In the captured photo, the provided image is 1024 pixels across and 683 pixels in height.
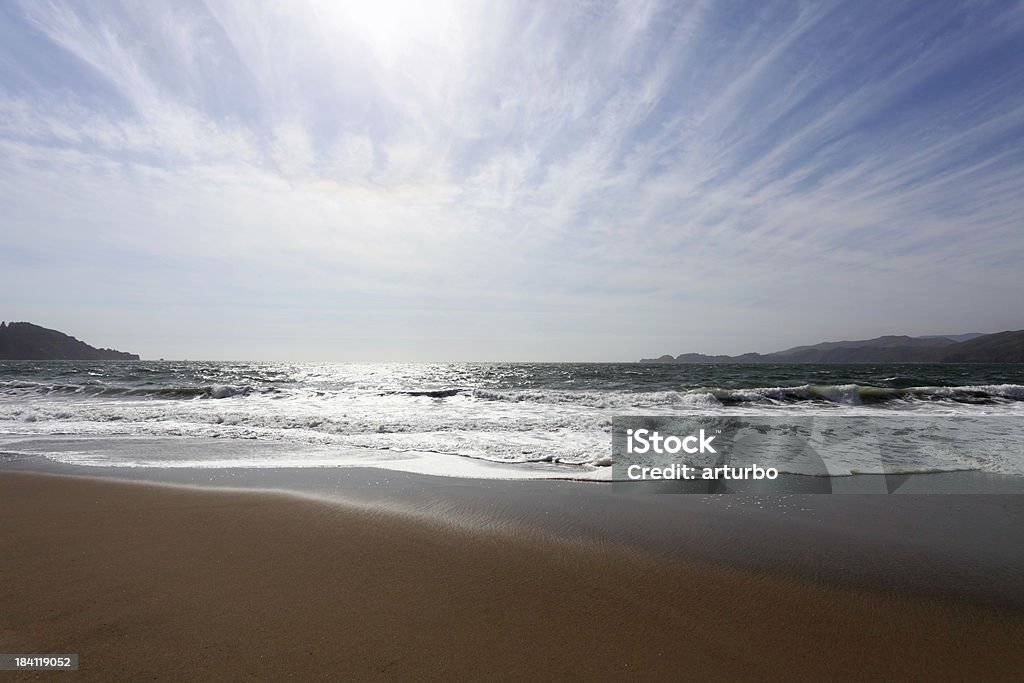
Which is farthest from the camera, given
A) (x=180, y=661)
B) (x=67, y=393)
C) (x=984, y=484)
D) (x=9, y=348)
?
(x=9, y=348)

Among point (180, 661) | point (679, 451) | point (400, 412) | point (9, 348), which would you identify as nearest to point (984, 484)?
point (679, 451)

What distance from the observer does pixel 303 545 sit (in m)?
4.09

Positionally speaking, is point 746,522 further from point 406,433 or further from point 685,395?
point 685,395

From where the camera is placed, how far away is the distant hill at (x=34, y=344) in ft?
387

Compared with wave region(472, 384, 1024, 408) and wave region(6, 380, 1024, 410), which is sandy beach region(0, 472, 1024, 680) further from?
wave region(472, 384, 1024, 408)

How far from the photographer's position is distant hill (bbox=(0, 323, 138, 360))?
118 m

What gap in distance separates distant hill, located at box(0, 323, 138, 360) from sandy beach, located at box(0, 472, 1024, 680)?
153093 mm

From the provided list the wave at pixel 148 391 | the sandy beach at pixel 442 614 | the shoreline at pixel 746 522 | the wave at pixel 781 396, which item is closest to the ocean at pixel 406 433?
the wave at pixel 781 396

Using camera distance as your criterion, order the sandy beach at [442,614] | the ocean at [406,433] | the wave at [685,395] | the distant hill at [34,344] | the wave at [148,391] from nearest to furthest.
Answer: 1. the sandy beach at [442,614]
2. the ocean at [406,433]
3. the wave at [685,395]
4. the wave at [148,391]
5. the distant hill at [34,344]

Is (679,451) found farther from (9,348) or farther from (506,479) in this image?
(9,348)

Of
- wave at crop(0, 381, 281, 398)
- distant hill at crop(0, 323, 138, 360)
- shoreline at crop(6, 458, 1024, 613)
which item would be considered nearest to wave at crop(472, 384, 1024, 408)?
wave at crop(0, 381, 281, 398)

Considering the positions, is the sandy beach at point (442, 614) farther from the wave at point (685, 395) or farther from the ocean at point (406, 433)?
the wave at point (685, 395)

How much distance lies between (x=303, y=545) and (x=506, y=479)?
2.81 metres

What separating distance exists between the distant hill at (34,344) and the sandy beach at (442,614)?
153093 mm
